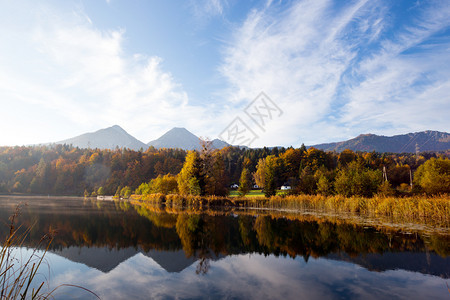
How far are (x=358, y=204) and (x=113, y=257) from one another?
23.7m

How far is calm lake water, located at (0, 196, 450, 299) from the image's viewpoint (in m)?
6.52

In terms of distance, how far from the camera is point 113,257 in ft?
31.7

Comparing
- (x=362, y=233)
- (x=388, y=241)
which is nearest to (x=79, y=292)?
(x=388, y=241)

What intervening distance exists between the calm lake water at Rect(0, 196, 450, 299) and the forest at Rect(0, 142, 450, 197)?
3022cm

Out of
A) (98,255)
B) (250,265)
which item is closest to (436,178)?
(250,265)

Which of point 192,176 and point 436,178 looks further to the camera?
point 192,176

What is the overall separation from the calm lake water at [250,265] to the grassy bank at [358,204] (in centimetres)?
552

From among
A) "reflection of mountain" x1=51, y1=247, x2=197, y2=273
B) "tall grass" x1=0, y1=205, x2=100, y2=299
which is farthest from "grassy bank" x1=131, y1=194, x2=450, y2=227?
"tall grass" x1=0, y1=205, x2=100, y2=299

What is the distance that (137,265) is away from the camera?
8.77 m

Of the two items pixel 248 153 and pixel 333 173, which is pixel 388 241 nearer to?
pixel 333 173

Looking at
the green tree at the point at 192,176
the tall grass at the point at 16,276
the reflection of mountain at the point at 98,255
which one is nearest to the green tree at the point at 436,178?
the green tree at the point at 192,176

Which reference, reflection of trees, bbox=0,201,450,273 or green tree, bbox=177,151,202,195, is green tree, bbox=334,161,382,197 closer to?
reflection of trees, bbox=0,201,450,273

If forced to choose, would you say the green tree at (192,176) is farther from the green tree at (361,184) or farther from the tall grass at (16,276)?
the tall grass at (16,276)

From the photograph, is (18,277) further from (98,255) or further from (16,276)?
(98,255)
